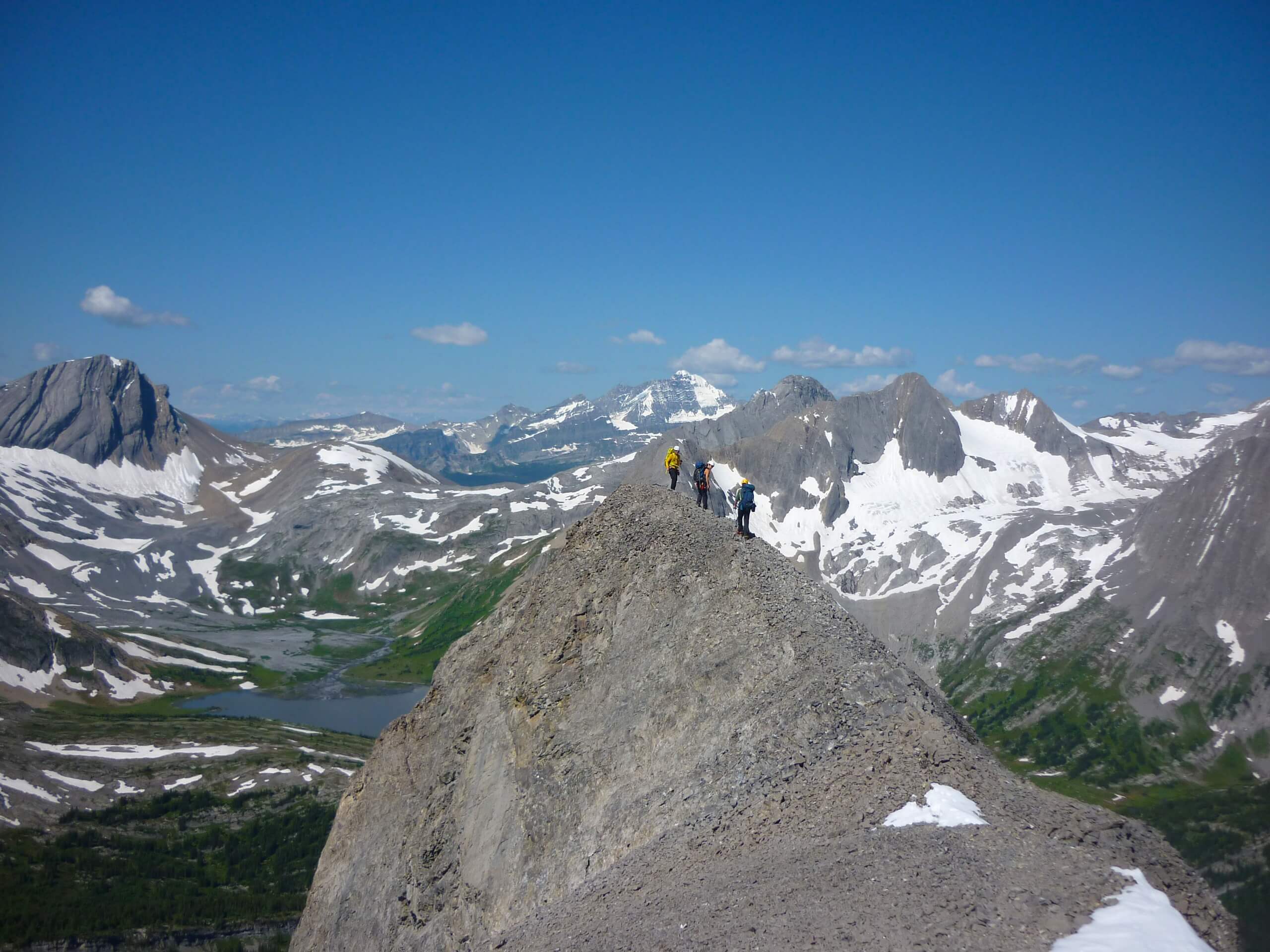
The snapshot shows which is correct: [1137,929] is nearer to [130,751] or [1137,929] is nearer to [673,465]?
[673,465]

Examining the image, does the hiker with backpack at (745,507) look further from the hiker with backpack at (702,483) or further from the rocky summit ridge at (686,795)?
the hiker with backpack at (702,483)

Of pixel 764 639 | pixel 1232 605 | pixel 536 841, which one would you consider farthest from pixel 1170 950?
pixel 1232 605

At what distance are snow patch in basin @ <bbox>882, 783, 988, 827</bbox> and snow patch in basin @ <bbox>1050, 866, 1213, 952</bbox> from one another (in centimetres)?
345

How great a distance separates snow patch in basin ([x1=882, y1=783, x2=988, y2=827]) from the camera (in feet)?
65.1

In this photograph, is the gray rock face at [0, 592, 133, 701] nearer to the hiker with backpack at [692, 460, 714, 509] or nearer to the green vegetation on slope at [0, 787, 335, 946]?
the green vegetation on slope at [0, 787, 335, 946]

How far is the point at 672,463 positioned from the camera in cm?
3969

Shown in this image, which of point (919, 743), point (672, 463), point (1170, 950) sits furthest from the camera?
point (672, 463)

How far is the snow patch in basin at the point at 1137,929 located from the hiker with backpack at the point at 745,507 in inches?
768

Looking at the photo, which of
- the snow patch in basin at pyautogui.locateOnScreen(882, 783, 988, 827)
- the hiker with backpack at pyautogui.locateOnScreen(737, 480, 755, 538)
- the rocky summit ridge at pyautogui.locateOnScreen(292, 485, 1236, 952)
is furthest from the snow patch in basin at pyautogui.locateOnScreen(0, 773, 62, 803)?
the snow patch in basin at pyautogui.locateOnScreen(882, 783, 988, 827)

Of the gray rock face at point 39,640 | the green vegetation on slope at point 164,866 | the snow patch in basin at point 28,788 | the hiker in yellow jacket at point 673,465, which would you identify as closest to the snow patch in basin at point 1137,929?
the hiker in yellow jacket at point 673,465

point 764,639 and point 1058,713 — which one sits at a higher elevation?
point 764,639

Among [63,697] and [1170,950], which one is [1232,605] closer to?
[1170,950]

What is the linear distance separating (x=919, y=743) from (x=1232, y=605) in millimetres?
220345

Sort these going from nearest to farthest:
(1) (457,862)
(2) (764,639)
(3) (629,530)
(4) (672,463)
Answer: (2) (764,639) < (1) (457,862) < (3) (629,530) < (4) (672,463)
